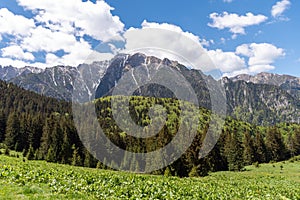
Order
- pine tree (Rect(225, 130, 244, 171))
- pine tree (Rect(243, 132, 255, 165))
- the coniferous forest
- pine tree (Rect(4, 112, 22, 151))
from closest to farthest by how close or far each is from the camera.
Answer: the coniferous forest < pine tree (Rect(225, 130, 244, 171)) < pine tree (Rect(4, 112, 22, 151)) < pine tree (Rect(243, 132, 255, 165))

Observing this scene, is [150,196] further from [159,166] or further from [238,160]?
[238,160]

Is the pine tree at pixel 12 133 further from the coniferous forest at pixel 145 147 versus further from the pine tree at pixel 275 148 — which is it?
the pine tree at pixel 275 148

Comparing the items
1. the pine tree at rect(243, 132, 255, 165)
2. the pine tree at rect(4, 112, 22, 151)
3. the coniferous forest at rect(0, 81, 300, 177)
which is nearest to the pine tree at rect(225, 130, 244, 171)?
the coniferous forest at rect(0, 81, 300, 177)

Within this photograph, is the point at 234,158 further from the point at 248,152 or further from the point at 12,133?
the point at 12,133

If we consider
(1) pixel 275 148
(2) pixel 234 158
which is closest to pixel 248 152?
(1) pixel 275 148

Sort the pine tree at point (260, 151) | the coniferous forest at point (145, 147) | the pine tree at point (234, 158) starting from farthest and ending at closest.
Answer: the pine tree at point (260, 151) < the pine tree at point (234, 158) < the coniferous forest at point (145, 147)

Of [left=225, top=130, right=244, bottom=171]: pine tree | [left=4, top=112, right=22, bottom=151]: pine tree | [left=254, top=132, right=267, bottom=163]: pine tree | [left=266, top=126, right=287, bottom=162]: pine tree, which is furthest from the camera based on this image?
[left=266, top=126, right=287, bottom=162]: pine tree

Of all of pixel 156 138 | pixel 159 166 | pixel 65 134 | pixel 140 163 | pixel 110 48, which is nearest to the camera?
pixel 110 48

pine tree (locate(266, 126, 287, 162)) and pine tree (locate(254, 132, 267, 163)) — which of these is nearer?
pine tree (locate(254, 132, 267, 163))

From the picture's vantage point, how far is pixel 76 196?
47.9ft

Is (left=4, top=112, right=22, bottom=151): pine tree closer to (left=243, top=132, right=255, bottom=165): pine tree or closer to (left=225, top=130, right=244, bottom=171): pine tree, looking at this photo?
(left=225, top=130, right=244, bottom=171): pine tree

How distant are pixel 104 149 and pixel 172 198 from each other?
95.9m

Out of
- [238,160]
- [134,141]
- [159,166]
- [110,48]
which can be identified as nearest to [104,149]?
[134,141]

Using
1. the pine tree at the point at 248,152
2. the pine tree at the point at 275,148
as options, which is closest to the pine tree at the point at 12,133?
the pine tree at the point at 248,152
